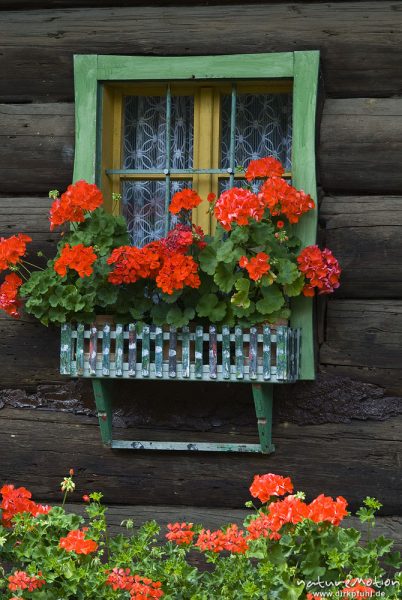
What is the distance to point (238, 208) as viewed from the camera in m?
3.74

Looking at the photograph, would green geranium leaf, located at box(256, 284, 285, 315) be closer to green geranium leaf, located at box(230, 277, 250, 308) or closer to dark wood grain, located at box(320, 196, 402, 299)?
green geranium leaf, located at box(230, 277, 250, 308)

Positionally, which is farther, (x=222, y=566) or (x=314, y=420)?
(x=314, y=420)

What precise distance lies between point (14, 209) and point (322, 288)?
1.11 meters

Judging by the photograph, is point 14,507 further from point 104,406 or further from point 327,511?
point 327,511

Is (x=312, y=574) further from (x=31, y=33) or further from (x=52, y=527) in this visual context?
(x=31, y=33)

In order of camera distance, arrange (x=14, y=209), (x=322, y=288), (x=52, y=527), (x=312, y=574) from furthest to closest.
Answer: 1. (x=14, y=209)
2. (x=322, y=288)
3. (x=52, y=527)
4. (x=312, y=574)

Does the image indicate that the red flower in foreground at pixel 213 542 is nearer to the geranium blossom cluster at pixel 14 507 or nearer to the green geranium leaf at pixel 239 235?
the geranium blossom cluster at pixel 14 507

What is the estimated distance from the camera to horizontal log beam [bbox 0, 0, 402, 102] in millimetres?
4043

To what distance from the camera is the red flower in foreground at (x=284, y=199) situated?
380cm

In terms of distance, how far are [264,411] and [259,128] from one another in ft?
3.25

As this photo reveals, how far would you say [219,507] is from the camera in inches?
158

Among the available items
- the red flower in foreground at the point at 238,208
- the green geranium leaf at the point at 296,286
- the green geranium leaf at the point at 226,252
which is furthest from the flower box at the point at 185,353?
the red flower in foreground at the point at 238,208

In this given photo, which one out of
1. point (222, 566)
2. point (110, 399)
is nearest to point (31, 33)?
point (110, 399)

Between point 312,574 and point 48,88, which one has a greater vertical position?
point 48,88
